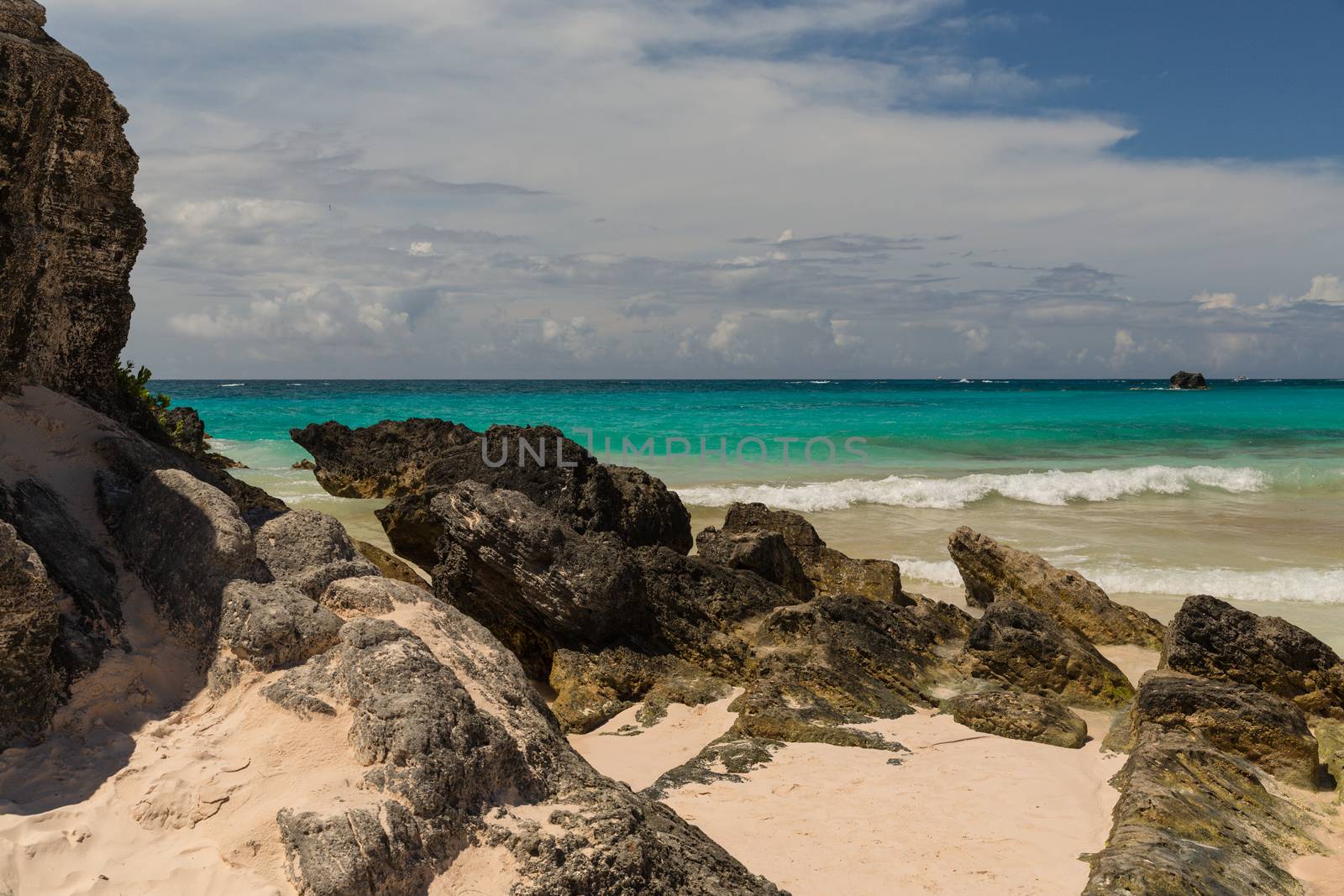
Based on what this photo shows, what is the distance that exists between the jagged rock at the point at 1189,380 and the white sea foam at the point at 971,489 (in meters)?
79.3

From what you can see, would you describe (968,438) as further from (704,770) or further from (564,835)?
(564,835)

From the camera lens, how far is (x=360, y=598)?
447 cm

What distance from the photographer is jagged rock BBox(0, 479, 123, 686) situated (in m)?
3.83

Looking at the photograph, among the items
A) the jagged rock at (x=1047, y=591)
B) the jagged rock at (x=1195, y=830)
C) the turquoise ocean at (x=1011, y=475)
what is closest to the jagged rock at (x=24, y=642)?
the jagged rock at (x=1195, y=830)

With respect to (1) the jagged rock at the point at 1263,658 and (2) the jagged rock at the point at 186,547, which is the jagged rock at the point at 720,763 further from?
(1) the jagged rock at the point at 1263,658

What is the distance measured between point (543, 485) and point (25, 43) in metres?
7.02

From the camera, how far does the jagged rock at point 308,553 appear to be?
452cm

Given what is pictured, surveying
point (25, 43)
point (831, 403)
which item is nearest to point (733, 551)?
point (25, 43)

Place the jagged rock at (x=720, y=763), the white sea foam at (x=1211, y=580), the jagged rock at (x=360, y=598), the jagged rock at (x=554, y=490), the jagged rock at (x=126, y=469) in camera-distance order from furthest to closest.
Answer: the white sea foam at (x=1211, y=580) → the jagged rock at (x=554, y=490) → the jagged rock at (x=720, y=763) → the jagged rock at (x=126, y=469) → the jagged rock at (x=360, y=598)

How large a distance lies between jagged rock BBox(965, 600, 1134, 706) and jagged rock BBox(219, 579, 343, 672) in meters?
6.13

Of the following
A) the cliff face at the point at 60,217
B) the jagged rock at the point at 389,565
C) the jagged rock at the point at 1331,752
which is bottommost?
the jagged rock at the point at 1331,752

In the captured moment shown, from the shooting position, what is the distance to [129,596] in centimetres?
434

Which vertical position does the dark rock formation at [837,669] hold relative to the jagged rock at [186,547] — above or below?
below

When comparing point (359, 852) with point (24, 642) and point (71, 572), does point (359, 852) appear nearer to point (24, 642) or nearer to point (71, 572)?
point (24, 642)
